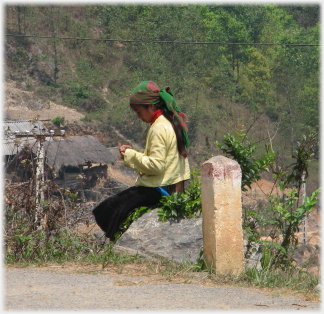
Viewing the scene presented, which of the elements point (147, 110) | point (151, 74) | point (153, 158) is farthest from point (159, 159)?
point (151, 74)

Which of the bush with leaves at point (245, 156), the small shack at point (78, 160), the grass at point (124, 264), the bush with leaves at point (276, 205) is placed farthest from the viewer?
the small shack at point (78, 160)

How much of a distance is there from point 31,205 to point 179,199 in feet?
4.69

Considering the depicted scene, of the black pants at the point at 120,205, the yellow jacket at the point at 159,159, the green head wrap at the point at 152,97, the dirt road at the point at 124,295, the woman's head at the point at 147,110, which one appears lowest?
the dirt road at the point at 124,295

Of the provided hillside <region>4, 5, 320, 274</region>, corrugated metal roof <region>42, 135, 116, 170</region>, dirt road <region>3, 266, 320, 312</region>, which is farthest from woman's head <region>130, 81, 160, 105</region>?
hillside <region>4, 5, 320, 274</region>

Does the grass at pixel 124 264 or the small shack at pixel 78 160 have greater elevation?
the small shack at pixel 78 160

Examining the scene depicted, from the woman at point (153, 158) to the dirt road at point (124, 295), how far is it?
40.6 inches

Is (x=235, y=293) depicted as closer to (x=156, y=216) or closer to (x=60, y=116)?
(x=156, y=216)

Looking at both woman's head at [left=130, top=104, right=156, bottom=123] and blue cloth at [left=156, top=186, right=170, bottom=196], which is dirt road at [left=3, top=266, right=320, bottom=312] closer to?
blue cloth at [left=156, top=186, right=170, bottom=196]

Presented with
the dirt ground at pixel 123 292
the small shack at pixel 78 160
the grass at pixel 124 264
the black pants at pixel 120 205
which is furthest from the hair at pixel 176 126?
A: the small shack at pixel 78 160

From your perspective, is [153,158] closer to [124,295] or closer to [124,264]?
[124,264]

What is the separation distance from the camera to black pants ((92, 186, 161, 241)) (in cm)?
603

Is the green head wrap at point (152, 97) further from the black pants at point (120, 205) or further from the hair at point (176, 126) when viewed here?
the black pants at point (120, 205)

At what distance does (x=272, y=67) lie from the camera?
42.6 metres

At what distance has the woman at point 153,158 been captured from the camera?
5.75 m
